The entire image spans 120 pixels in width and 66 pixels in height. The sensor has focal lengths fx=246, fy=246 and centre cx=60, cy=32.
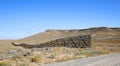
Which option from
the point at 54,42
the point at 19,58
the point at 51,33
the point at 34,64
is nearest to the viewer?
the point at 34,64

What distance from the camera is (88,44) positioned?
142 ft

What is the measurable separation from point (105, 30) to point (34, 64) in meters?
134

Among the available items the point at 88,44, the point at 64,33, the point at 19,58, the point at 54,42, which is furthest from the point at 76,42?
the point at 64,33

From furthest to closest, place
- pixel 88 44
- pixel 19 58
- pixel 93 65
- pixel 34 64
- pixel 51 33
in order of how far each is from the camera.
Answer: pixel 51 33, pixel 88 44, pixel 19 58, pixel 34 64, pixel 93 65

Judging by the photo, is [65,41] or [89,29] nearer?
[65,41]

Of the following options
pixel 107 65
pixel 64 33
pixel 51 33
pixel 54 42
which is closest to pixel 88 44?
pixel 54 42

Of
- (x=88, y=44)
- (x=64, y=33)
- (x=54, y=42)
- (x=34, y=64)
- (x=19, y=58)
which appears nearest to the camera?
(x=34, y=64)

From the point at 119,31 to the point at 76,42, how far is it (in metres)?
107

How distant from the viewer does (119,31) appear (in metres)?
146

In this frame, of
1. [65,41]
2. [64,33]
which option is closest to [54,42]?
[65,41]

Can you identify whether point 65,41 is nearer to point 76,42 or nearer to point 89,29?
point 76,42

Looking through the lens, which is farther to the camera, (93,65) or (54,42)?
(54,42)

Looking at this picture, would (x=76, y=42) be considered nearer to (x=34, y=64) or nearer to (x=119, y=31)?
(x=34, y=64)

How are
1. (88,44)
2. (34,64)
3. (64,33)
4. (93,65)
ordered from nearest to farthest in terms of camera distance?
1. (93,65)
2. (34,64)
3. (88,44)
4. (64,33)
